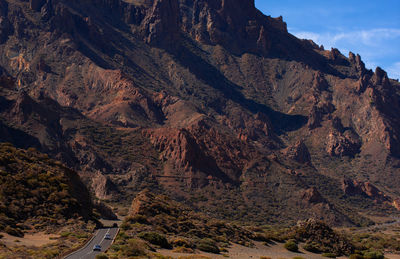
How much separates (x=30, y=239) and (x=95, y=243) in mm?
5224

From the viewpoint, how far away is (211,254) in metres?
45.8

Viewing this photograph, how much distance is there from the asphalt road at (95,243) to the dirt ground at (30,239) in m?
3.26

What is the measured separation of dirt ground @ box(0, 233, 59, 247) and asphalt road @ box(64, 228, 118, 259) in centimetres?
326

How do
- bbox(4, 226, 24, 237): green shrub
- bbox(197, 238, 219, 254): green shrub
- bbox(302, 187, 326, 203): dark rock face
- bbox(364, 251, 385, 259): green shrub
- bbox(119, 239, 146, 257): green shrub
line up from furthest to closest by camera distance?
bbox(302, 187, 326, 203): dark rock face < bbox(364, 251, 385, 259): green shrub < bbox(197, 238, 219, 254): green shrub < bbox(4, 226, 24, 237): green shrub < bbox(119, 239, 146, 257): green shrub

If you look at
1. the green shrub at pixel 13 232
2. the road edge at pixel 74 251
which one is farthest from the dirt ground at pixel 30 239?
the road edge at pixel 74 251

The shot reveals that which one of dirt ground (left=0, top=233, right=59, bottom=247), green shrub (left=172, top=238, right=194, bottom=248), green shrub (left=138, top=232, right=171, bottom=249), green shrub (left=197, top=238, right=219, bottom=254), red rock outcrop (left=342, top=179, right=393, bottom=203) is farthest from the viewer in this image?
red rock outcrop (left=342, top=179, right=393, bottom=203)

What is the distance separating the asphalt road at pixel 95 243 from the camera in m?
37.5

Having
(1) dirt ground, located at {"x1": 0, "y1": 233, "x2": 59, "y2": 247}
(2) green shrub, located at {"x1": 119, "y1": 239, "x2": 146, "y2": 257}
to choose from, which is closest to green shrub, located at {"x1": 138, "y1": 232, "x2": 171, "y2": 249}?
(2) green shrub, located at {"x1": 119, "y1": 239, "x2": 146, "y2": 257}

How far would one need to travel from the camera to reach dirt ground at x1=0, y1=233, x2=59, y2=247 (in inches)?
1580

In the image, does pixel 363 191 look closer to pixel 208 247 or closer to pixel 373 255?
pixel 373 255

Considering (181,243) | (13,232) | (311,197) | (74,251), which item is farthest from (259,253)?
(311,197)

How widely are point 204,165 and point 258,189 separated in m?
15.1

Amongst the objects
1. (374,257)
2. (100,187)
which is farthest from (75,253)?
(100,187)

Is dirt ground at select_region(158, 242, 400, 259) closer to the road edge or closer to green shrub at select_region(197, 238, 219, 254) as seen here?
green shrub at select_region(197, 238, 219, 254)
